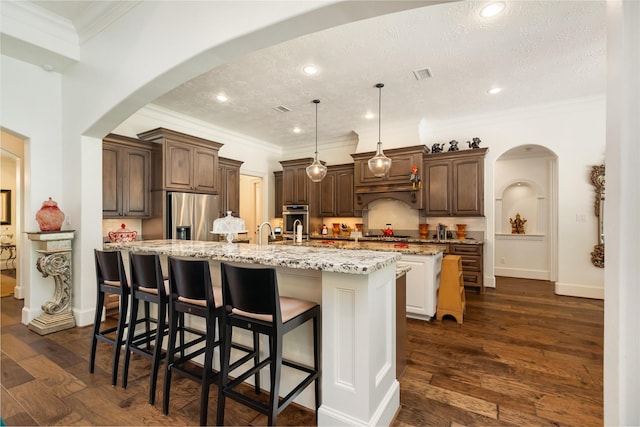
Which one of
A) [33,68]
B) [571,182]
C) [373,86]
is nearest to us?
[33,68]

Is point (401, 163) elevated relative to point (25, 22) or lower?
lower

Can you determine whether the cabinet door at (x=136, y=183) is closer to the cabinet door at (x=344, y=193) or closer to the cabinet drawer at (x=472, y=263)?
the cabinet door at (x=344, y=193)

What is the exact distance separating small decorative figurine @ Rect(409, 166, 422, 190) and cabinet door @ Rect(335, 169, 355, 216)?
4.40 ft

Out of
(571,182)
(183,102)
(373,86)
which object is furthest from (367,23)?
(571,182)

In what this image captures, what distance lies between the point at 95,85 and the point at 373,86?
130 inches

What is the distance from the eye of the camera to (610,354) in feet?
2.92

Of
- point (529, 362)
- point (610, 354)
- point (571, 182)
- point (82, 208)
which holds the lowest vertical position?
point (529, 362)

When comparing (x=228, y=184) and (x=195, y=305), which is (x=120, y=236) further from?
(x=195, y=305)

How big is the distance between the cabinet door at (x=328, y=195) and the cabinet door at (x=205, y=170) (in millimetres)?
2387

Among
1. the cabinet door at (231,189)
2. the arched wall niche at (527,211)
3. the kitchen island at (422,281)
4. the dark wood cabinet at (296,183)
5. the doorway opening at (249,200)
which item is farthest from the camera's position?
the doorway opening at (249,200)

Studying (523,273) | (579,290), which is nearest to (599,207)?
(579,290)

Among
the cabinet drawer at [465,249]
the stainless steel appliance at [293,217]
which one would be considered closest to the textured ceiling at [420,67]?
the stainless steel appliance at [293,217]

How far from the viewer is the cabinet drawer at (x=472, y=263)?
15.4ft

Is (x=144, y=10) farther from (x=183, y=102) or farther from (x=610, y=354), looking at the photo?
(x=610, y=354)
